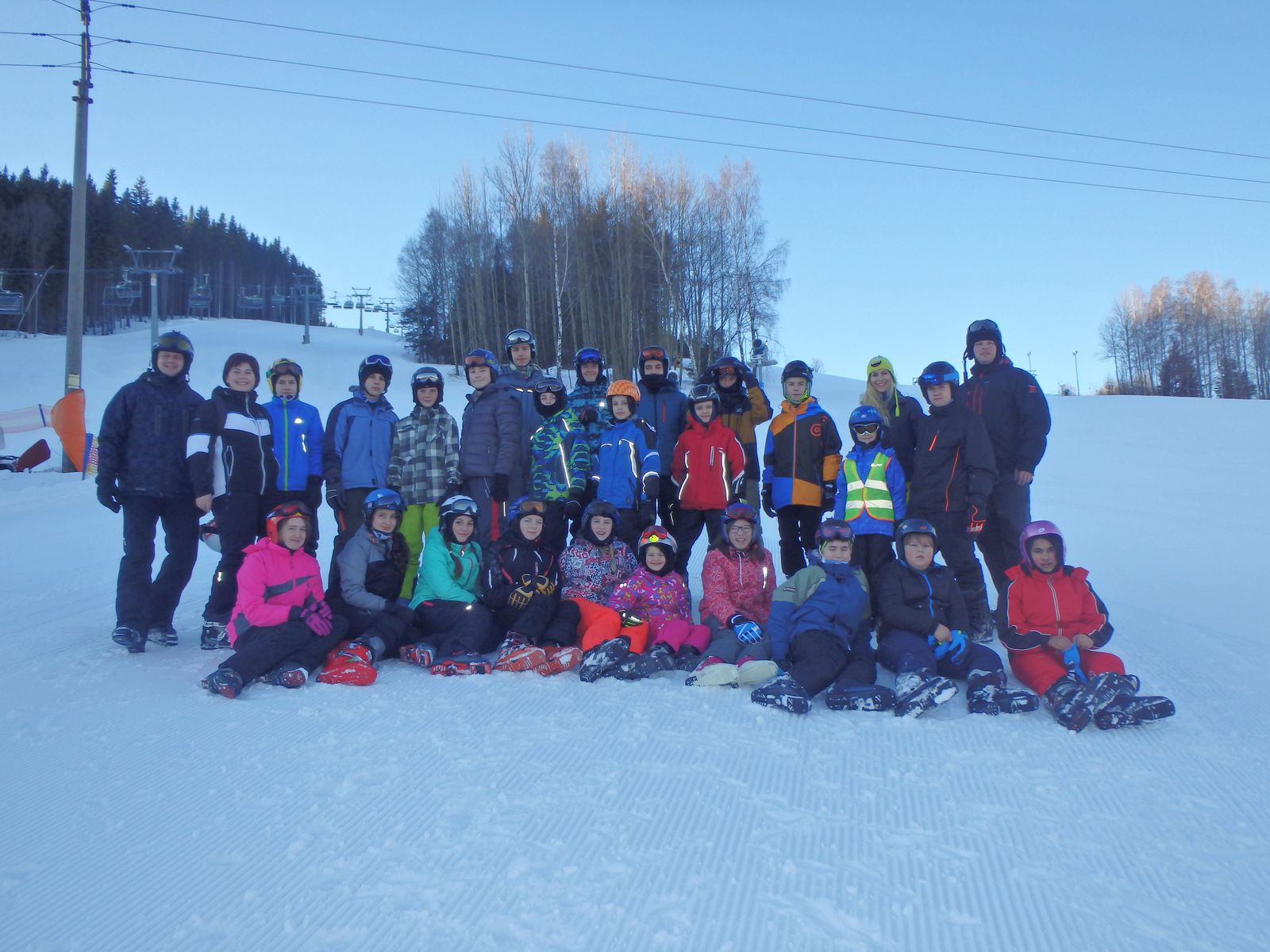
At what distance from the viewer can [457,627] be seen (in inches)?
171

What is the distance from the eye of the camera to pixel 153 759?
2.86 meters

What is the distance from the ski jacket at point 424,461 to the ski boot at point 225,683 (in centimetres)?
167

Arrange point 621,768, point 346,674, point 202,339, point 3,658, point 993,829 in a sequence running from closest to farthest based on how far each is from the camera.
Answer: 1. point 993,829
2. point 621,768
3. point 346,674
4. point 3,658
5. point 202,339

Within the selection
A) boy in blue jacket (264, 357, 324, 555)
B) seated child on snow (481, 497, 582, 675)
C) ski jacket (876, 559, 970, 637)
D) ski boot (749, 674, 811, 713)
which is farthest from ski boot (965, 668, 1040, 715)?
boy in blue jacket (264, 357, 324, 555)

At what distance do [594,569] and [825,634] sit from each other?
147 cm

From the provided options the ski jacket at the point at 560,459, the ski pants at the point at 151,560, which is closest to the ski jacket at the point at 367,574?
the ski pants at the point at 151,560

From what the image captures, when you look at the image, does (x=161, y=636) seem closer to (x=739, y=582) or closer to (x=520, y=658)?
(x=520, y=658)

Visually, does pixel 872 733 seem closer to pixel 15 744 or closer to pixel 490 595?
pixel 490 595

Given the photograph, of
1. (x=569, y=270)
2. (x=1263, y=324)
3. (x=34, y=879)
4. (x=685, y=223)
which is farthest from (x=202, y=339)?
(x=1263, y=324)

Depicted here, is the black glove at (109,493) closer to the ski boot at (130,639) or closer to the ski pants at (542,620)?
the ski boot at (130,639)

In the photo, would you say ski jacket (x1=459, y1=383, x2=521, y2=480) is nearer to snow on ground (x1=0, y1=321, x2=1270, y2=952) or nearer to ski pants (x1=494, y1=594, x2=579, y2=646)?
ski pants (x1=494, y1=594, x2=579, y2=646)

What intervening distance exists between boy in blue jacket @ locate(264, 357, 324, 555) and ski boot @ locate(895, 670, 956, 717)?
11.1 ft

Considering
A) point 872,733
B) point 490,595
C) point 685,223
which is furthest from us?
point 685,223

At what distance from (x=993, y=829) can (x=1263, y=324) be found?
55.6m
